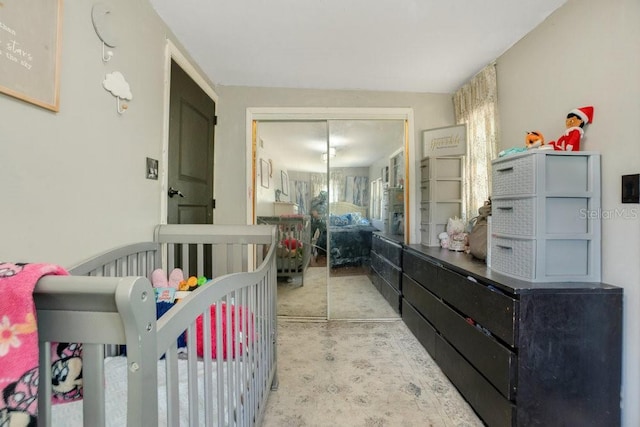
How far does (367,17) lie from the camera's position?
1.65m

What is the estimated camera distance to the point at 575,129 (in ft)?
4.43

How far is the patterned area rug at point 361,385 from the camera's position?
1.41 metres

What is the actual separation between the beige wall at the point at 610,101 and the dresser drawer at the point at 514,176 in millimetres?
351

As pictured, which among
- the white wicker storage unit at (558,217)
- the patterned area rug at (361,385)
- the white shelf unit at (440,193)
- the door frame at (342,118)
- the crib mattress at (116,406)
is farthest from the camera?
the door frame at (342,118)

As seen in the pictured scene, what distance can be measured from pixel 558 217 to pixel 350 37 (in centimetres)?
159

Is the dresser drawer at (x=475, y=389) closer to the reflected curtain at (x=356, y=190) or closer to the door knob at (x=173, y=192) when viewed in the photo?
the reflected curtain at (x=356, y=190)

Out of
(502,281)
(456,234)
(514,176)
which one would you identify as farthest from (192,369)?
(456,234)

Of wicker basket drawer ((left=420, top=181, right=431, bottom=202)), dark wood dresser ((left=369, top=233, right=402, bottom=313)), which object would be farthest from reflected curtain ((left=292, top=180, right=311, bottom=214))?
wicker basket drawer ((left=420, top=181, right=431, bottom=202))

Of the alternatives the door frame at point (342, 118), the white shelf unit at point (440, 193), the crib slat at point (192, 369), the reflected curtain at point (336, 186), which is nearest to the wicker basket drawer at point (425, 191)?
the white shelf unit at point (440, 193)

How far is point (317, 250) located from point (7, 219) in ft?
7.16

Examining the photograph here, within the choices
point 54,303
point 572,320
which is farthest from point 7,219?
point 572,320

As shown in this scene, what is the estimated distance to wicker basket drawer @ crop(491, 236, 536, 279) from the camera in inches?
48.9

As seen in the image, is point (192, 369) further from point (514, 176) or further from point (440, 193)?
point (440, 193)

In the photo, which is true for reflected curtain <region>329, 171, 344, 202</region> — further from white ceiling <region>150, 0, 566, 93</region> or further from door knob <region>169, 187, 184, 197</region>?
door knob <region>169, 187, 184, 197</region>
